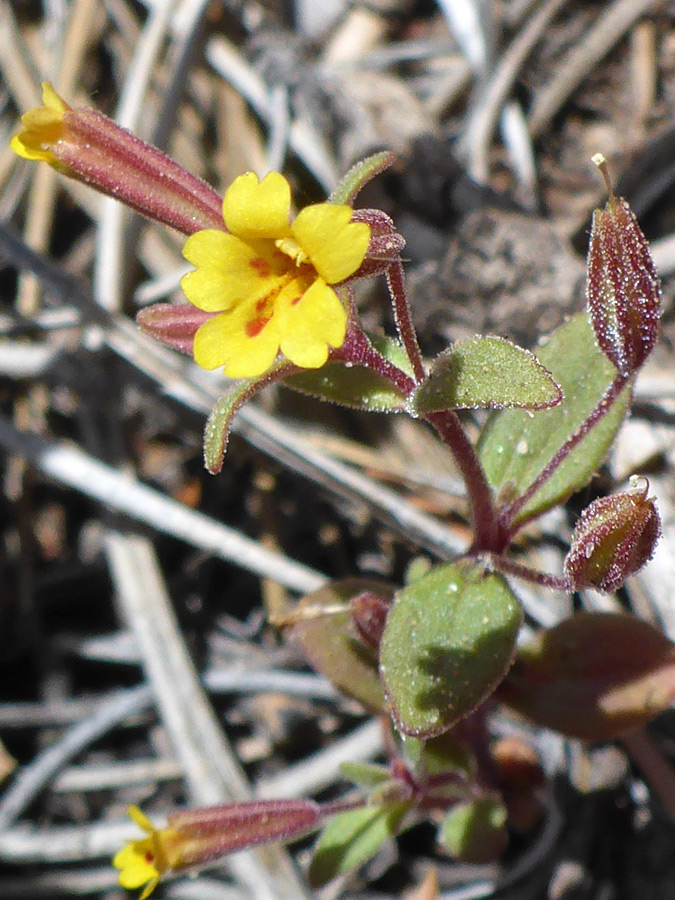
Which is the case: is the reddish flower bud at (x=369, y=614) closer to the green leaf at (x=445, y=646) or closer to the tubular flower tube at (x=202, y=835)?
the green leaf at (x=445, y=646)

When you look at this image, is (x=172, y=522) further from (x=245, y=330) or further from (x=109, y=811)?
(x=245, y=330)

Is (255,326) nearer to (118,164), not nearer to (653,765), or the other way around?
(118,164)

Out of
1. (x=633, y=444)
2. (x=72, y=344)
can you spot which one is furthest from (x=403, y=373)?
(x=72, y=344)

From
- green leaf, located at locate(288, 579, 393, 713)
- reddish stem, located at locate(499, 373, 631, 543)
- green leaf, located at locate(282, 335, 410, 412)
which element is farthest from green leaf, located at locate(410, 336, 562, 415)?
green leaf, located at locate(288, 579, 393, 713)

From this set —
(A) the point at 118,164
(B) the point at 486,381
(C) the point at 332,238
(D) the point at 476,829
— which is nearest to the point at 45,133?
(A) the point at 118,164

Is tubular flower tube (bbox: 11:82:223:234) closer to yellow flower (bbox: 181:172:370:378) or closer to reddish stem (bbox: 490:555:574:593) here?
yellow flower (bbox: 181:172:370:378)

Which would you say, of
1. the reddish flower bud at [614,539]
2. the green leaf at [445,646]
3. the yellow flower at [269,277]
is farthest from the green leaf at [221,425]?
the reddish flower bud at [614,539]
